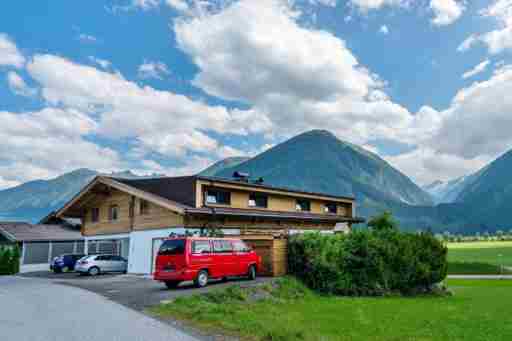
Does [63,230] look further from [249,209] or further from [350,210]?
[350,210]

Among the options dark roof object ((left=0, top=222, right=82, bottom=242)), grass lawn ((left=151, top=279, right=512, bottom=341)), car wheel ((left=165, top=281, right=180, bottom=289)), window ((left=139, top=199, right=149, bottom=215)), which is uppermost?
window ((left=139, top=199, right=149, bottom=215))

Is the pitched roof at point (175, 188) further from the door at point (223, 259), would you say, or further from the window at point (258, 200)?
the door at point (223, 259)

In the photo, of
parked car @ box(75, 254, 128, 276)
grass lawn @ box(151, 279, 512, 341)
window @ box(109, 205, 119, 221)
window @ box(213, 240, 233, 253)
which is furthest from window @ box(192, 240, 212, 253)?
window @ box(109, 205, 119, 221)

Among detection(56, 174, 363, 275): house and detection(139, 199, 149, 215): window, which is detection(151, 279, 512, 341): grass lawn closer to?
detection(56, 174, 363, 275): house

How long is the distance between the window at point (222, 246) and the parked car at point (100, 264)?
13.7 m

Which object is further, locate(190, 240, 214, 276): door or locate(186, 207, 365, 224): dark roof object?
locate(186, 207, 365, 224): dark roof object

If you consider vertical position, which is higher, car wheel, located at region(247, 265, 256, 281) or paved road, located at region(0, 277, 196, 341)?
car wheel, located at region(247, 265, 256, 281)

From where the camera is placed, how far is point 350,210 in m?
43.5

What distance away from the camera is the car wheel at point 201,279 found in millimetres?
17547

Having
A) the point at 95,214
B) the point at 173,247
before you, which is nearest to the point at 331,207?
the point at 95,214

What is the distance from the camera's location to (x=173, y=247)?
17.7 metres

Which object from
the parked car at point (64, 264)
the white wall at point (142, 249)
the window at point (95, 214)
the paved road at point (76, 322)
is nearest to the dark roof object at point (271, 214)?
the white wall at point (142, 249)

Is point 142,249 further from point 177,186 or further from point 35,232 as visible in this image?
point 35,232

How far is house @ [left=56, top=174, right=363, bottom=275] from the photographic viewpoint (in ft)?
82.7
